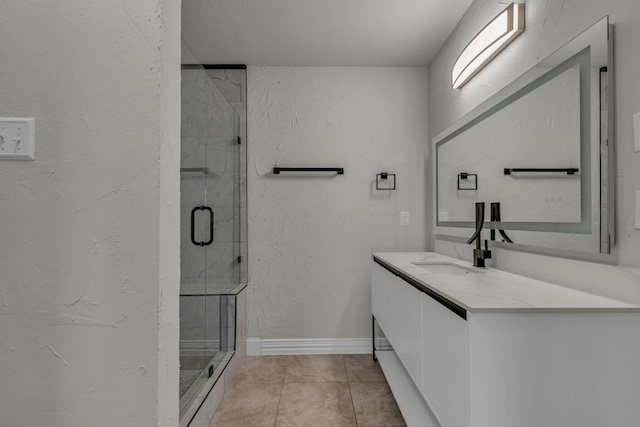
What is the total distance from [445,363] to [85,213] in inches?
44.9

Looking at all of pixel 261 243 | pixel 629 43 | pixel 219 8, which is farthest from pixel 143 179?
pixel 261 243

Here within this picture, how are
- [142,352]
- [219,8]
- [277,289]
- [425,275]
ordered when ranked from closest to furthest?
[142,352] → [425,275] → [219,8] → [277,289]

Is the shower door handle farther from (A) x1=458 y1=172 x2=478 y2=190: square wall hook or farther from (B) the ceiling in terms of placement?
(A) x1=458 y1=172 x2=478 y2=190: square wall hook

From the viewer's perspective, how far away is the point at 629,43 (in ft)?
3.32

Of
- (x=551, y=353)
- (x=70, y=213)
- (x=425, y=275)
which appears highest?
(x=70, y=213)

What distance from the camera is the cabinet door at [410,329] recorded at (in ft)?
4.63

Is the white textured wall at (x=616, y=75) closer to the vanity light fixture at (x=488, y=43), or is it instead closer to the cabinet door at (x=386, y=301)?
the vanity light fixture at (x=488, y=43)

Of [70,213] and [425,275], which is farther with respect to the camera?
[425,275]

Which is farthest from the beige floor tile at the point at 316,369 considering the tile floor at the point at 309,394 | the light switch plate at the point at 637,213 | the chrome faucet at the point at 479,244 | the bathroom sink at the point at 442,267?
the light switch plate at the point at 637,213

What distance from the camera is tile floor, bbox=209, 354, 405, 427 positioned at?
6.07 feet

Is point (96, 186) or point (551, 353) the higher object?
point (96, 186)

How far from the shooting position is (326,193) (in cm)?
280

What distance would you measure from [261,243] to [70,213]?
1930mm

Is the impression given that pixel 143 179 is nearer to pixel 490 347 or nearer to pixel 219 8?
pixel 490 347
